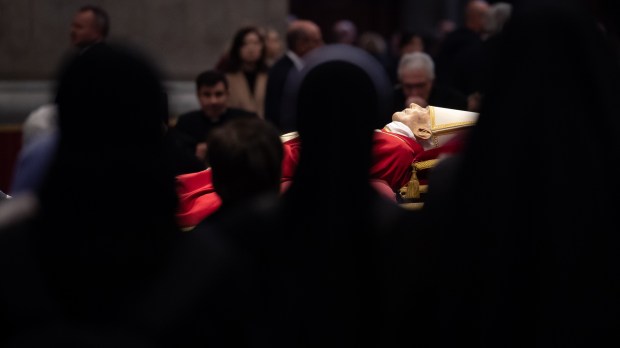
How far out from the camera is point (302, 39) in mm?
10266

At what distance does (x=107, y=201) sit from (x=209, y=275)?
0.28 meters

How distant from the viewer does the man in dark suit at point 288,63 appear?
957 centimetres

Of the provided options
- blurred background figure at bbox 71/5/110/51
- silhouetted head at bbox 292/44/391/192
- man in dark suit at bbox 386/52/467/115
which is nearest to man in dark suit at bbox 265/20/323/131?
man in dark suit at bbox 386/52/467/115

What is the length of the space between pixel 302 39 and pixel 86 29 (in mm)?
1774

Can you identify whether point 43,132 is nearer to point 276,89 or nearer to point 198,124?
point 198,124

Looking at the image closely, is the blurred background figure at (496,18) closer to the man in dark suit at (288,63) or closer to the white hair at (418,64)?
the man in dark suit at (288,63)

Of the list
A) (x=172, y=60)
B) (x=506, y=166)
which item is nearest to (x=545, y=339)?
(x=506, y=166)

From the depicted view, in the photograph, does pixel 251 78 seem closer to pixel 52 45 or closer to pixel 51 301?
pixel 52 45

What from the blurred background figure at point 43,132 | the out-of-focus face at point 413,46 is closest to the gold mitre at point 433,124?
the blurred background figure at point 43,132

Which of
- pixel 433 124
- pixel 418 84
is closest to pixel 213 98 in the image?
pixel 418 84

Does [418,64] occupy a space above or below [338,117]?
below

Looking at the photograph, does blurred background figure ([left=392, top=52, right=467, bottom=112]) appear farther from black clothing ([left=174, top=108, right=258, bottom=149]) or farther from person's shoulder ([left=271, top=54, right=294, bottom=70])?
person's shoulder ([left=271, top=54, right=294, bottom=70])

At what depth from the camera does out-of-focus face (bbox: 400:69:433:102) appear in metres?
8.61

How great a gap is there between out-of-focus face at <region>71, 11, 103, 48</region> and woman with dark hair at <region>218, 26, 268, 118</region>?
1.31 meters
